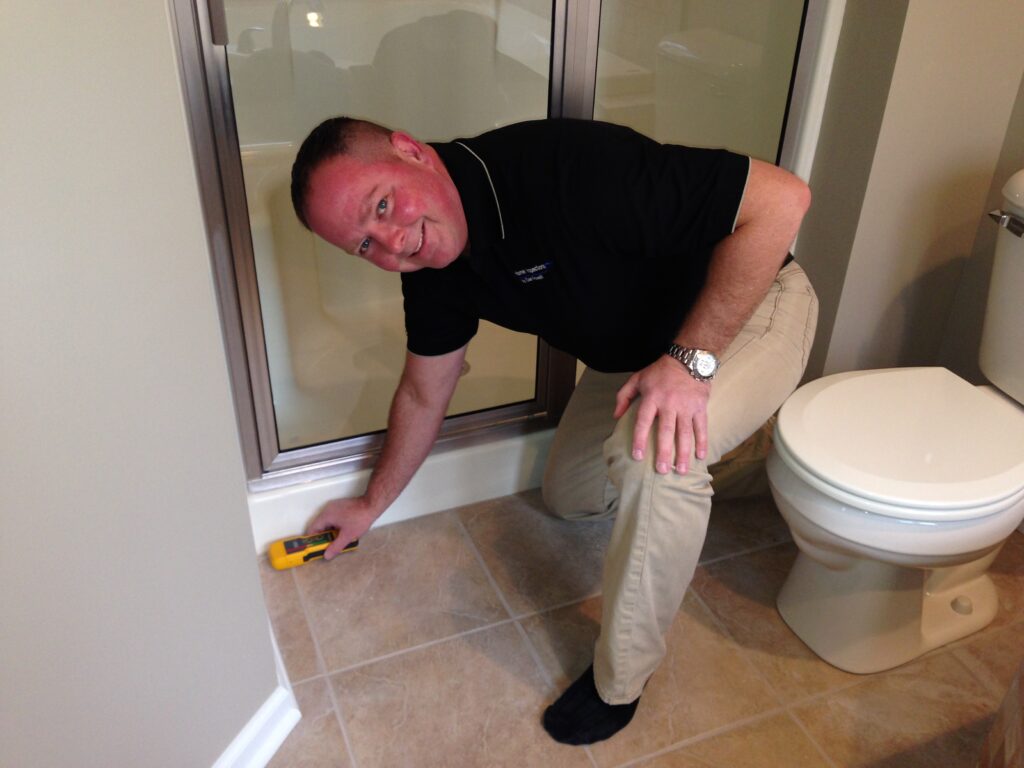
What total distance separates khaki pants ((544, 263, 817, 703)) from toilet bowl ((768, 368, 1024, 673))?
0.31 ft

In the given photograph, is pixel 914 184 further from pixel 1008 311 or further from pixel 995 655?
pixel 995 655

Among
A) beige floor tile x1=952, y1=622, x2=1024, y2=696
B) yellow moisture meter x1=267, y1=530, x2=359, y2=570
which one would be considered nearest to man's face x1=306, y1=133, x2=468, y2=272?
yellow moisture meter x1=267, y1=530, x2=359, y2=570

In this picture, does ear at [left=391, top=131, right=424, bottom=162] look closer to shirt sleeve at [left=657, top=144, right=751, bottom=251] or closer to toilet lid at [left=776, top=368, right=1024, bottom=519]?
shirt sleeve at [left=657, top=144, right=751, bottom=251]

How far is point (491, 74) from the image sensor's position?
1571mm

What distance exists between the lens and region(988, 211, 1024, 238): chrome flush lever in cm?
143

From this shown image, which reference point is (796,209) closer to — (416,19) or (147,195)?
(416,19)

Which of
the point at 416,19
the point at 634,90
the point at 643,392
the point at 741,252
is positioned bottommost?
the point at 643,392

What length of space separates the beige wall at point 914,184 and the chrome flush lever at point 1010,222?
0.77 feet

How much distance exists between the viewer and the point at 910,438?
4.50 ft

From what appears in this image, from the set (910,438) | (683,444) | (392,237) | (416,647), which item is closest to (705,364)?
(683,444)

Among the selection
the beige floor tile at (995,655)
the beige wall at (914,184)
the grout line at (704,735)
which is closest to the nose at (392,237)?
the grout line at (704,735)

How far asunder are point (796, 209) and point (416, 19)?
0.69 m

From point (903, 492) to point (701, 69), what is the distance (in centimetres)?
88

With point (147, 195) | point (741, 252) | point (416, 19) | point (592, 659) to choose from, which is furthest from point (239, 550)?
point (416, 19)
